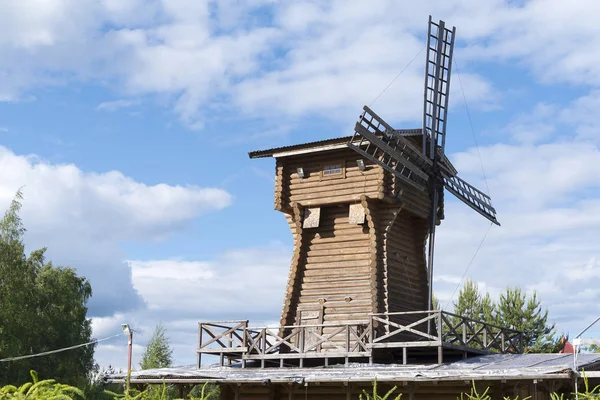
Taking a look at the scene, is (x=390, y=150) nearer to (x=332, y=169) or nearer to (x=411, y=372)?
(x=332, y=169)

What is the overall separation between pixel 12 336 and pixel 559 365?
24.2m

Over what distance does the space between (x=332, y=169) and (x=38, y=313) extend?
18.9 metres

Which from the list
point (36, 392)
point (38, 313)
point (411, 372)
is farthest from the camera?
point (38, 313)

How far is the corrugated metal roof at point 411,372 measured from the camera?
18406 mm

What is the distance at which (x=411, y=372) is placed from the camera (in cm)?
1964

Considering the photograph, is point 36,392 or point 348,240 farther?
point 348,240

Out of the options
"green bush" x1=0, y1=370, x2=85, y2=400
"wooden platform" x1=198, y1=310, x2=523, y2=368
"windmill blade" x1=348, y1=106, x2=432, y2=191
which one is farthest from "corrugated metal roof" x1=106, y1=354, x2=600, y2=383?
"green bush" x1=0, y1=370, x2=85, y2=400

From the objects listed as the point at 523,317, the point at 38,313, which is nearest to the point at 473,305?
the point at 523,317

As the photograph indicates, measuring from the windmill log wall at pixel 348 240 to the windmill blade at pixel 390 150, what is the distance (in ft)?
1.27

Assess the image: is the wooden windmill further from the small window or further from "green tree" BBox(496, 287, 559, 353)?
"green tree" BBox(496, 287, 559, 353)

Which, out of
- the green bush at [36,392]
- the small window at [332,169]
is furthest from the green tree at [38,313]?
the green bush at [36,392]

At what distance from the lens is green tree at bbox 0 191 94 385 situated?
34406 millimetres

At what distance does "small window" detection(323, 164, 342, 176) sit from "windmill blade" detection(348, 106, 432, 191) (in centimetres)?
118

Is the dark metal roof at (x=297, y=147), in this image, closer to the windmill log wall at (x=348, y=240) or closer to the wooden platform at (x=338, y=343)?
the windmill log wall at (x=348, y=240)
